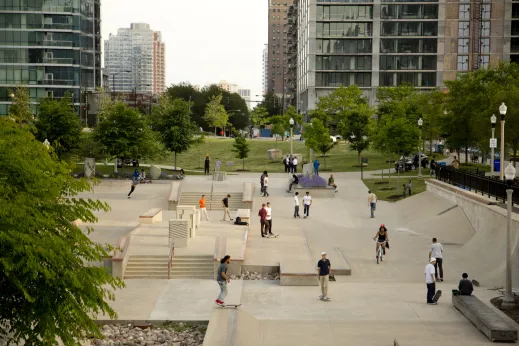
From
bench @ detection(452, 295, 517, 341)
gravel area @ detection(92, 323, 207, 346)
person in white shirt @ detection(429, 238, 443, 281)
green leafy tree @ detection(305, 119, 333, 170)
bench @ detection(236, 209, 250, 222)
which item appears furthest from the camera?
green leafy tree @ detection(305, 119, 333, 170)

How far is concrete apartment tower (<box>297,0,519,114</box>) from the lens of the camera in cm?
11288

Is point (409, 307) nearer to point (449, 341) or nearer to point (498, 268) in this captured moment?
point (449, 341)

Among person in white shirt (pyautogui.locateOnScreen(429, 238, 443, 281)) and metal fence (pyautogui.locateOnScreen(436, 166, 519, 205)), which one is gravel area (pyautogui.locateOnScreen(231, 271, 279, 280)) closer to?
person in white shirt (pyautogui.locateOnScreen(429, 238, 443, 281))

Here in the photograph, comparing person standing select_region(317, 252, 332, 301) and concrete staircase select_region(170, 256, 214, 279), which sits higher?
person standing select_region(317, 252, 332, 301)

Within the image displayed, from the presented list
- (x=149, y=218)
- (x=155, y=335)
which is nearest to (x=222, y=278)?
(x=155, y=335)

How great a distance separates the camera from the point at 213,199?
42250mm

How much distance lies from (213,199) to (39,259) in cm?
2917

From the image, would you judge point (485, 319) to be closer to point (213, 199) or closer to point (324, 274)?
point (324, 274)

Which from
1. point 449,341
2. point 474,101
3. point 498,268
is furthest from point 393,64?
point 449,341

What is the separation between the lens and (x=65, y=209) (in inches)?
584

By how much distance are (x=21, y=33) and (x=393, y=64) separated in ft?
183

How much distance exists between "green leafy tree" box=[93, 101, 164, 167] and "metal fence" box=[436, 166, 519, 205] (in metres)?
21.1

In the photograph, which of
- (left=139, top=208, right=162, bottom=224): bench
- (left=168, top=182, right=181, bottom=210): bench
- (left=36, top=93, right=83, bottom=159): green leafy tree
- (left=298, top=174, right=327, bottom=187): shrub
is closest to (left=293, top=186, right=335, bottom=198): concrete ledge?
(left=298, top=174, right=327, bottom=187): shrub

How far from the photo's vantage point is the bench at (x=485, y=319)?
16.4 m
